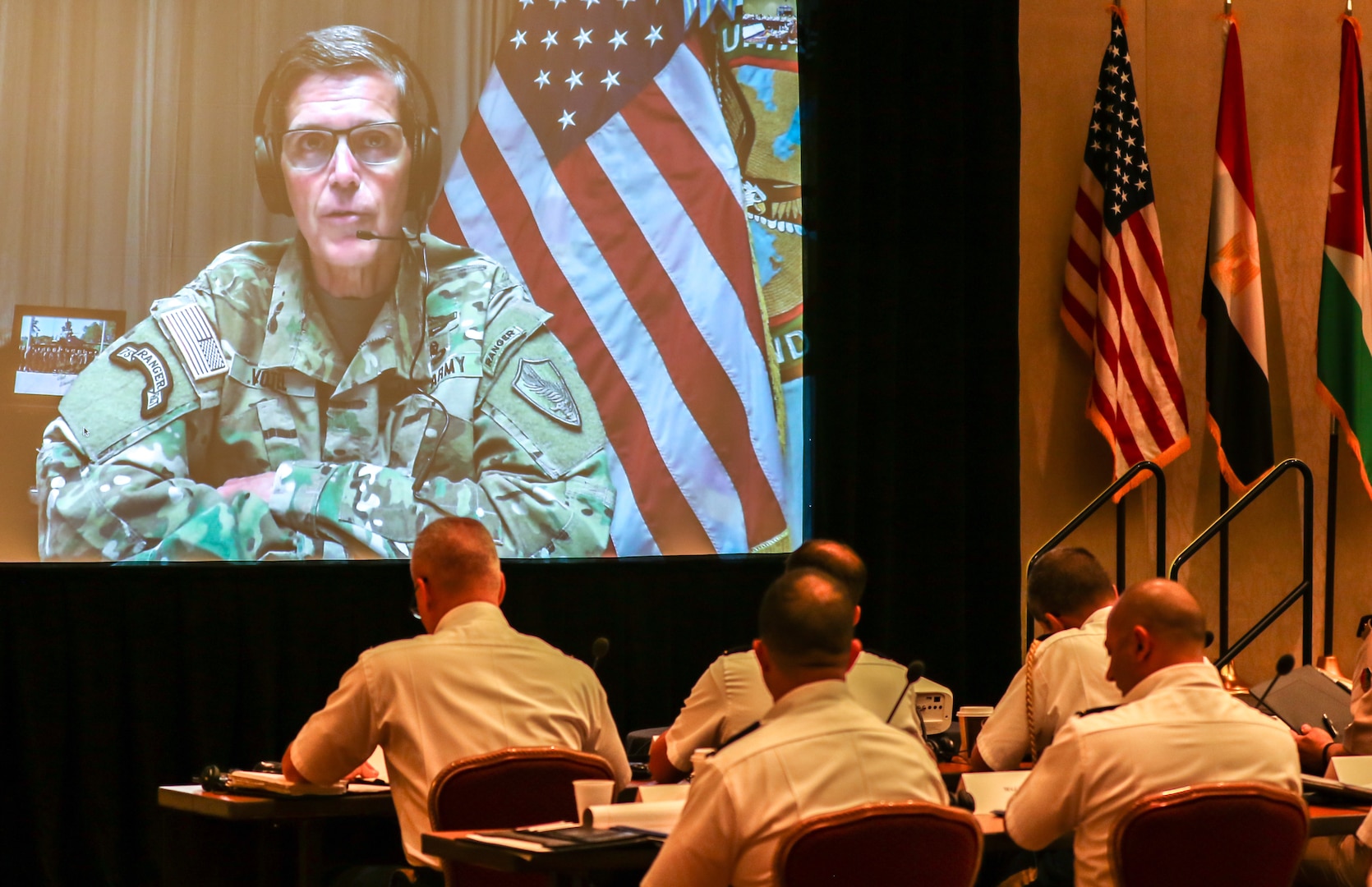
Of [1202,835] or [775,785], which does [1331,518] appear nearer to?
[1202,835]

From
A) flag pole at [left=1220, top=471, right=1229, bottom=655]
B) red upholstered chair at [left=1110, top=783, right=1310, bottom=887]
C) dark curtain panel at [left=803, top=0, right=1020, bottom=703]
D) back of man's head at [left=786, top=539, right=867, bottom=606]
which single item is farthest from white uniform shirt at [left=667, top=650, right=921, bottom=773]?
flag pole at [left=1220, top=471, right=1229, bottom=655]

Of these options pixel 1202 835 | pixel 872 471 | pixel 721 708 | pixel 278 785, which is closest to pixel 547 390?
pixel 872 471

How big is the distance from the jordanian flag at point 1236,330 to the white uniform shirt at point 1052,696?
3476 mm

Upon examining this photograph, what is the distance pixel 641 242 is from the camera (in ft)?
21.2

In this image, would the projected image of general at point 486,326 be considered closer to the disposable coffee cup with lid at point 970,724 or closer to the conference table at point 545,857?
the disposable coffee cup with lid at point 970,724

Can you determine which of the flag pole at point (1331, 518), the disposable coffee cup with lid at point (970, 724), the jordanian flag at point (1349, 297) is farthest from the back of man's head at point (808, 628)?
the jordanian flag at point (1349, 297)

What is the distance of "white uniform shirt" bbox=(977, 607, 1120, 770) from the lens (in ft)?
13.4

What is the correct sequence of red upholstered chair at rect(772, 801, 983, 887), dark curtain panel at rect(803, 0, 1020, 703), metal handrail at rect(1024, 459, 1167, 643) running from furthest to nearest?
dark curtain panel at rect(803, 0, 1020, 703) → metal handrail at rect(1024, 459, 1167, 643) → red upholstered chair at rect(772, 801, 983, 887)

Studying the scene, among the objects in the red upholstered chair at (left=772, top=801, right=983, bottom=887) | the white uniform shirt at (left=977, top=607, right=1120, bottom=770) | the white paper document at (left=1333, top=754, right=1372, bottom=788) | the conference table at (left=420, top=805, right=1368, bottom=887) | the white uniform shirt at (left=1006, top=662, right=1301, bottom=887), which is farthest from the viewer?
the white uniform shirt at (left=977, top=607, right=1120, bottom=770)

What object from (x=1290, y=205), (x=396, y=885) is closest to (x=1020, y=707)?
(x=396, y=885)

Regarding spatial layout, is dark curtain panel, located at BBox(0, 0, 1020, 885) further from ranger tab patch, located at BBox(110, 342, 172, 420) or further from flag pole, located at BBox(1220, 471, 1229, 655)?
flag pole, located at BBox(1220, 471, 1229, 655)

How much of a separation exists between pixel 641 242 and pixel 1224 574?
122 inches

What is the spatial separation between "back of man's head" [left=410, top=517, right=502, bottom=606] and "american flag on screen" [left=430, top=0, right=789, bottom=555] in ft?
8.96

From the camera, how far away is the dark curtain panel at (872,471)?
231 inches
